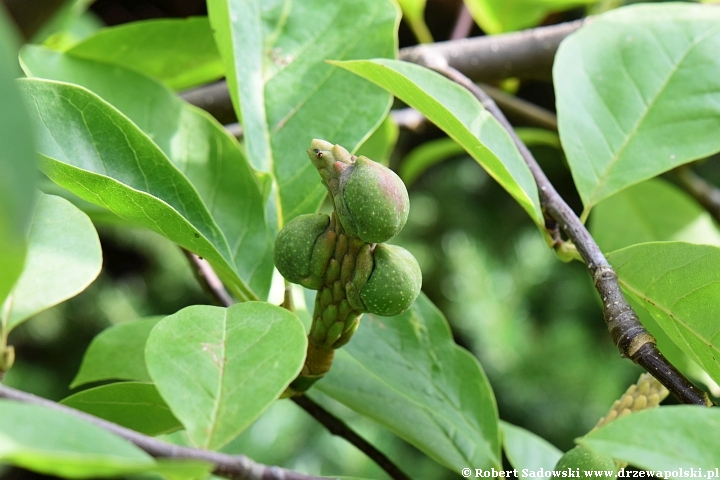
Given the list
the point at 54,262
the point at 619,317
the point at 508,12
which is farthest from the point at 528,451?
the point at 508,12

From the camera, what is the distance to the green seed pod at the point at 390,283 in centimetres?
47

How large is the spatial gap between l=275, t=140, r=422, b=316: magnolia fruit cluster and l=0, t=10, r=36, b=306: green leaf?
24 cm

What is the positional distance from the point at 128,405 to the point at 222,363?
176 millimetres

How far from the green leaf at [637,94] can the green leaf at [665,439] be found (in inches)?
12.1

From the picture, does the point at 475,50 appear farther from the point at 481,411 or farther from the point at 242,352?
the point at 242,352

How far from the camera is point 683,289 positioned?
1.61ft

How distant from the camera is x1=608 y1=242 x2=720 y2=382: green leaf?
0.48m

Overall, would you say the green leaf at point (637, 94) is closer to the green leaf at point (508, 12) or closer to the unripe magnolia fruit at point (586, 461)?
the unripe magnolia fruit at point (586, 461)

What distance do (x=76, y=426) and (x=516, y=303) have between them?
1830mm

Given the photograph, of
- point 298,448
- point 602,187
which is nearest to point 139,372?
point 602,187

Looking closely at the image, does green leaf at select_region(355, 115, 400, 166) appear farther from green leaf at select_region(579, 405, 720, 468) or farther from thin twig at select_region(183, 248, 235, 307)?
green leaf at select_region(579, 405, 720, 468)

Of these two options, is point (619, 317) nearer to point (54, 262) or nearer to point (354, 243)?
point (354, 243)

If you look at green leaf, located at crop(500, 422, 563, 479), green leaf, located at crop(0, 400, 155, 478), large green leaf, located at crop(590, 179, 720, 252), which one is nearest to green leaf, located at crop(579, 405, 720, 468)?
green leaf, located at crop(0, 400, 155, 478)

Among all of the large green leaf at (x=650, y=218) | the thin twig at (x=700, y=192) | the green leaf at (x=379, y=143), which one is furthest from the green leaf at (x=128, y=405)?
the thin twig at (x=700, y=192)
